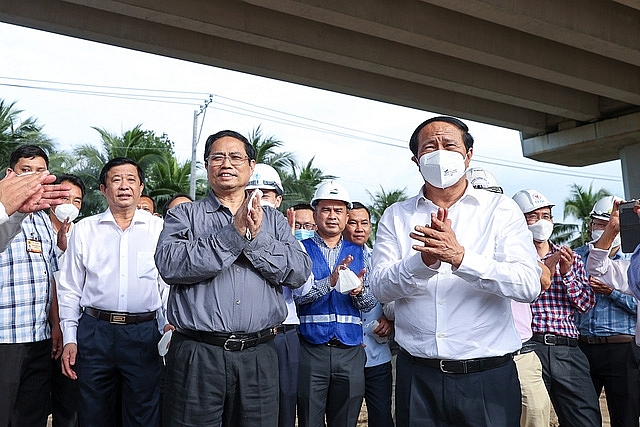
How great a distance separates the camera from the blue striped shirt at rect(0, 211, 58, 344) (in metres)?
4.36

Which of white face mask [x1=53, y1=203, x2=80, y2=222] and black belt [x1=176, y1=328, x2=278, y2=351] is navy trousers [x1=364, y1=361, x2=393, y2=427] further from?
white face mask [x1=53, y1=203, x2=80, y2=222]

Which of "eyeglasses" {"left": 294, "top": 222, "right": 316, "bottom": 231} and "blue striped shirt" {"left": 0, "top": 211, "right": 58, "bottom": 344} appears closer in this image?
"blue striped shirt" {"left": 0, "top": 211, "right": 58, "bottom": 344}

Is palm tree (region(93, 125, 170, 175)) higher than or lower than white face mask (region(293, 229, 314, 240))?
higher

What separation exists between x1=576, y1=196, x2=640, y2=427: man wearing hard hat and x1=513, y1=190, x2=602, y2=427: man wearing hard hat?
0.35 m

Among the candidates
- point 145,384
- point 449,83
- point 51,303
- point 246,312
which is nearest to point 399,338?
point 246,312

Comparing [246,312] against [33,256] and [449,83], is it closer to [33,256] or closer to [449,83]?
[33,256]

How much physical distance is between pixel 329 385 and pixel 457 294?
1911 millimetres

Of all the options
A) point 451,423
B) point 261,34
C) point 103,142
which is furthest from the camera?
point 103,142

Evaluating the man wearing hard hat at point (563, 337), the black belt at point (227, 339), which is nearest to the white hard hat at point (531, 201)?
the man wearing hard hat at point (563, 337)

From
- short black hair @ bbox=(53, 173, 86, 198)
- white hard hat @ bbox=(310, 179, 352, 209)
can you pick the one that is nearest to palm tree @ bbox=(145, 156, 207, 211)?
short black hair @ bbox=(53, 173, 86, 198)

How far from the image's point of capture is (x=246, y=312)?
11.4ft

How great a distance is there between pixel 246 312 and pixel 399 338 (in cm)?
81

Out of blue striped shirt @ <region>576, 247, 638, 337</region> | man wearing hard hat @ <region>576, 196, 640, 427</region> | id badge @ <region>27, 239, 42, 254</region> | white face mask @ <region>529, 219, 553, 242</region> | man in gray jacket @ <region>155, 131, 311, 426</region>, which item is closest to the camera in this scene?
man in gray jacket @ <region>155, 131, 311, 426</region>

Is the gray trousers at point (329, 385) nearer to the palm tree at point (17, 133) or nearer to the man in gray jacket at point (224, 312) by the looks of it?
the man in gray jacket at point (224, 312)
